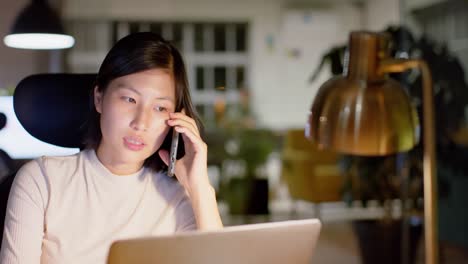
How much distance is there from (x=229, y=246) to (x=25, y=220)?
0.47 meters

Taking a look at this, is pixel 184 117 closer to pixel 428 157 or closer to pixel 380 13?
pixel 428 157

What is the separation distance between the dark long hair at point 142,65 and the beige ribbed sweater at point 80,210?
2.0 inches

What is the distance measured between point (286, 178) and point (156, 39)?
4.34 meters

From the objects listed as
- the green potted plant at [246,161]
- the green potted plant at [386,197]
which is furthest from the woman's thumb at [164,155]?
the green potted plant at [246,161]

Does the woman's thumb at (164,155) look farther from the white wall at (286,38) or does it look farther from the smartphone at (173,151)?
the white wall at (286,38)

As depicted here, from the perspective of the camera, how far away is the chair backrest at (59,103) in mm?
1305

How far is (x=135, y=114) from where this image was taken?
3.95 ft

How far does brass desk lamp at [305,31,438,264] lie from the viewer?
3.86ft

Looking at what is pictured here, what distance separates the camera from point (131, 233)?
1.21 m

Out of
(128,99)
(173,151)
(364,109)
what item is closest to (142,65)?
(128,99)

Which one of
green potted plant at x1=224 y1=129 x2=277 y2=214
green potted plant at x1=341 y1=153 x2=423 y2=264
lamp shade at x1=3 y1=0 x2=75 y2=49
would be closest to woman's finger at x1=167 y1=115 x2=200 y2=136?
lamp shade at x1=3 y1=0 x2=75 y2=49

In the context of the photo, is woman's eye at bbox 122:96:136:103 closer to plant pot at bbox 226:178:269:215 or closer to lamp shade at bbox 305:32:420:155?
lamp shade at bbox 305:32:420:155

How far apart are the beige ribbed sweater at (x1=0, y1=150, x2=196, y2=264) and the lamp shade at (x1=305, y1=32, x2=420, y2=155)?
13.2 inches

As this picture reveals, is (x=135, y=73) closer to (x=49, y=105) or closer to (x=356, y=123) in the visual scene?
(x=49, y=105)
